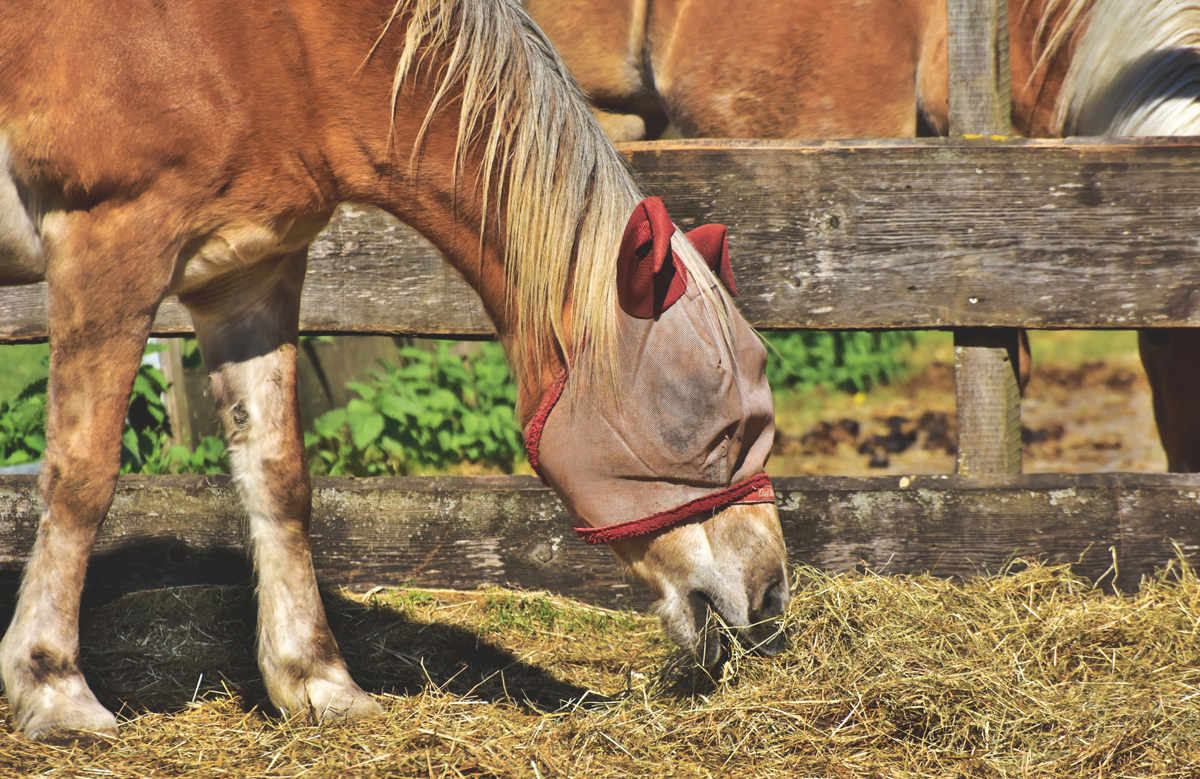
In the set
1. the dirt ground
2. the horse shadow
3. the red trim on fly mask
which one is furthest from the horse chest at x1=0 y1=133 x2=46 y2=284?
the dirt ground

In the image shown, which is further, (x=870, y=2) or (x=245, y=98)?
(x=870, y=2)

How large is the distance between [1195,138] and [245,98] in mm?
2411

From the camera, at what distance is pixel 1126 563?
8.79 ft

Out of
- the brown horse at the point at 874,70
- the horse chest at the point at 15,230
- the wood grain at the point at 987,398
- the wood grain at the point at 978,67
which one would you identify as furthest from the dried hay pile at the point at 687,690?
the wood grain at the point at 978,67

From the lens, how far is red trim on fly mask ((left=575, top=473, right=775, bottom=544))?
187 cm

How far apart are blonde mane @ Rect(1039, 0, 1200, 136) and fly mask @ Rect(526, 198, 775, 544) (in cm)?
173

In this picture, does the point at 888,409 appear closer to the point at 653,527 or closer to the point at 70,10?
the point at 653,527

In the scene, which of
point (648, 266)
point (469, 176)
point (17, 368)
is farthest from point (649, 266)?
point (17, 368)

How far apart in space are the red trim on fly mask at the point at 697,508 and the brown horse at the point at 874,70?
1695 mm

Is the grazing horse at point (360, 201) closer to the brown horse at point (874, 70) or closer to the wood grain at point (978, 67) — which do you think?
the wood grain at point (978, 67)

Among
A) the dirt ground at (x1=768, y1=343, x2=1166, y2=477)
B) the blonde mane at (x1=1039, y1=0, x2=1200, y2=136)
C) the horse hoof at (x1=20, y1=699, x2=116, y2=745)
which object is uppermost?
the blonde mane at (x1=1039, y1=0, x2=1200, y2=136)

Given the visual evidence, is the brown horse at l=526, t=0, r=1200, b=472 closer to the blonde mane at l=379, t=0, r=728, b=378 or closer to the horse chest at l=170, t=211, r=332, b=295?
the blonde mane at l=379, t=0, r=728, b=378

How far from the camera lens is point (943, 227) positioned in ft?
8.93

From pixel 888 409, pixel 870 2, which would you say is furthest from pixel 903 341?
pixel 870 2
